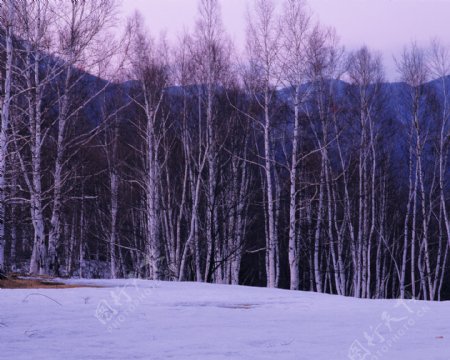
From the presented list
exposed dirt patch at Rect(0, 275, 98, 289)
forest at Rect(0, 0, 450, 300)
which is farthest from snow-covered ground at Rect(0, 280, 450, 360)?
forest at Rect(0, 0, 450, 300)

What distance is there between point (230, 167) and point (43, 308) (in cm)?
1370

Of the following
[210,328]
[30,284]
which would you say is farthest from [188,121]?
[210,328]

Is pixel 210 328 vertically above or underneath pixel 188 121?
underneath

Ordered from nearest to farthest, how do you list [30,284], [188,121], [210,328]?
[210,328] → [30,284] → [188,121]

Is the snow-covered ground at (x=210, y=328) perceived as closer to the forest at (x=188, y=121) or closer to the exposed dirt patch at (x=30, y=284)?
the exposed dirt patch at (x=30, y=284)

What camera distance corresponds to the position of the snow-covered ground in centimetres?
358

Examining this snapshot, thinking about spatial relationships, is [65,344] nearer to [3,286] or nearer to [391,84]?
[3,286]

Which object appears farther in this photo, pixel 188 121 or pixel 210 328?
pixel 188 121

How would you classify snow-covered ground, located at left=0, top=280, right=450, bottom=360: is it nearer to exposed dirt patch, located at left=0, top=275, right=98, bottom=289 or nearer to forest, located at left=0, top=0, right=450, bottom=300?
exposed dirt patch, located at left=0, top=275, right=98, bottom=289

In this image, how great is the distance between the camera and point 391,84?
21.0 m

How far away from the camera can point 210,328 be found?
462cm

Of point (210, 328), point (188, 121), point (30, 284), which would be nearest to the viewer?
point (210, 328)

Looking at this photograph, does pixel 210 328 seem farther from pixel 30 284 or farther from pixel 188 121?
pixel 188 121

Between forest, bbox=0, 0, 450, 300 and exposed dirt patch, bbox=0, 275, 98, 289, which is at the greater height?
forest, bbox=0, 0, 450, 300
